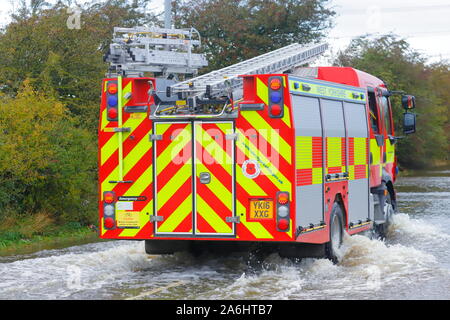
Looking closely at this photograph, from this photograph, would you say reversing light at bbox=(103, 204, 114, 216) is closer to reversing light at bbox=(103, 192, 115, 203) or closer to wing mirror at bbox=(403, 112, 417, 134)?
reversing light at bbox=(103, 192, 115, 203)

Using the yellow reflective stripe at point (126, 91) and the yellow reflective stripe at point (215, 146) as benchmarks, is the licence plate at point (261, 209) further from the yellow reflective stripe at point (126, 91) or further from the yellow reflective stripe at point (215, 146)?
the yellow reflective stripe at point (126, 91)

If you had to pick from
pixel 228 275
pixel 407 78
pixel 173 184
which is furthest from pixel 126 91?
pixel 407 78

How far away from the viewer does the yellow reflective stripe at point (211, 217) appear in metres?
10.4

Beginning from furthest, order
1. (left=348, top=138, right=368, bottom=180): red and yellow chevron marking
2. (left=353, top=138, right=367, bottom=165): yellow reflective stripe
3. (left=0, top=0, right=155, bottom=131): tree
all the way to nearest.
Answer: (left=0, top=0, right=155, bottom=131): tree → (left=353, top=138, right=367, bottom=165): yellow reflective stripe → (left=348, top=138, right=368, bottom=180): red and yellow chevron marking

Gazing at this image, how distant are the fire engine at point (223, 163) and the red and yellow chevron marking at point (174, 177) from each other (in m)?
0.01

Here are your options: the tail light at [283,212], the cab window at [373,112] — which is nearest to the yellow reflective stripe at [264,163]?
the tail light at [283,212]

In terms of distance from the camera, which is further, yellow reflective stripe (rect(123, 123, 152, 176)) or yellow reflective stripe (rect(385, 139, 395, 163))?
yellow reflective stripe (rect(385, 139, 395, 163))

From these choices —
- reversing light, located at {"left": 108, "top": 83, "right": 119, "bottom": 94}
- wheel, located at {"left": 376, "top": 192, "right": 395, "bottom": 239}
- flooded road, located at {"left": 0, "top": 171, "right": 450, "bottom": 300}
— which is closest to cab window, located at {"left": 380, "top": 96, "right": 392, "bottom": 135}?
wheel, located at {"left": 376, "top": 192, "right": 395, "bottom": 239}

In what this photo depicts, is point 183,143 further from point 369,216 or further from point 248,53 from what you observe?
point 248,53

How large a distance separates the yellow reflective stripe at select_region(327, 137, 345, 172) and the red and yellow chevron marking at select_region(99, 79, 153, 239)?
256cm

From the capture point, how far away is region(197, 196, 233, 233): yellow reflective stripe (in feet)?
34.2

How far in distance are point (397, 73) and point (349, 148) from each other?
39.1 meters
